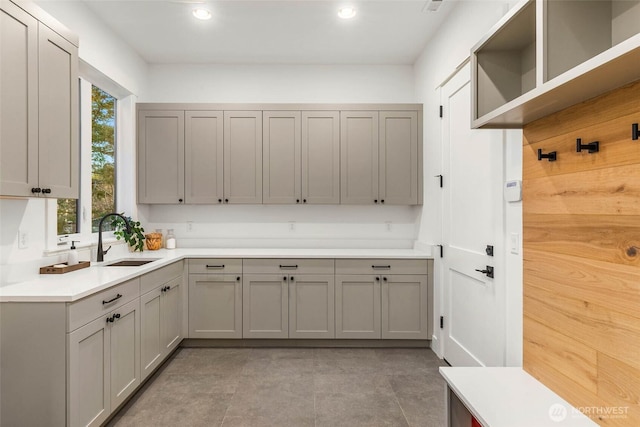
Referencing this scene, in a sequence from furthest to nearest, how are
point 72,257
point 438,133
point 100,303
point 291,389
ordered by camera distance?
point 438,133, point 291,389, point 72,257, point 100,303

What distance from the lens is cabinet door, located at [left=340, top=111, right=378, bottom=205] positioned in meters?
3.66

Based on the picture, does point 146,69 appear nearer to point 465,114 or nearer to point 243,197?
point 243,197

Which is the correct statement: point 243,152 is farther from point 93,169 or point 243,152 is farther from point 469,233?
point 469,233

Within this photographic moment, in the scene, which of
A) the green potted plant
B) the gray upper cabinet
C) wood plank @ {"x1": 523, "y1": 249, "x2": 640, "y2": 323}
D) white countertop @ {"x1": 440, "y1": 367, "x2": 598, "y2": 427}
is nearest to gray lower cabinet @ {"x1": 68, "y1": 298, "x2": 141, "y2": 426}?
the gray upper cabinet

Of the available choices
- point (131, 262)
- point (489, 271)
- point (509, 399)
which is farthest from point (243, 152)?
point (509, 399)

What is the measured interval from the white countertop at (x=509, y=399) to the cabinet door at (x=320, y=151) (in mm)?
2414

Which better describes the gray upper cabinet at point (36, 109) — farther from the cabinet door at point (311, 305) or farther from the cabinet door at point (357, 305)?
the cabinet door at point (357, 305)

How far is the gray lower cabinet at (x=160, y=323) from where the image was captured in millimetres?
2592

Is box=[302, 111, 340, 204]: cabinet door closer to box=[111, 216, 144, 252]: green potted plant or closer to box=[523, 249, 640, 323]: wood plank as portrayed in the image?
box=[111, 216, 144, 252]: green potted plant

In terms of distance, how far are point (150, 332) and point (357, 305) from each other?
1829 mm

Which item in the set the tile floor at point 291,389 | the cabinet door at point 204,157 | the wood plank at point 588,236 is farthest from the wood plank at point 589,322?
the cabinet door at point 204,157

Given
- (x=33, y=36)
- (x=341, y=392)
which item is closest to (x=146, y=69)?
(x=33, y=36)

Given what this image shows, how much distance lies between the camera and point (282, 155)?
12.0 ft

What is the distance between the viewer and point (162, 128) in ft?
12.0
